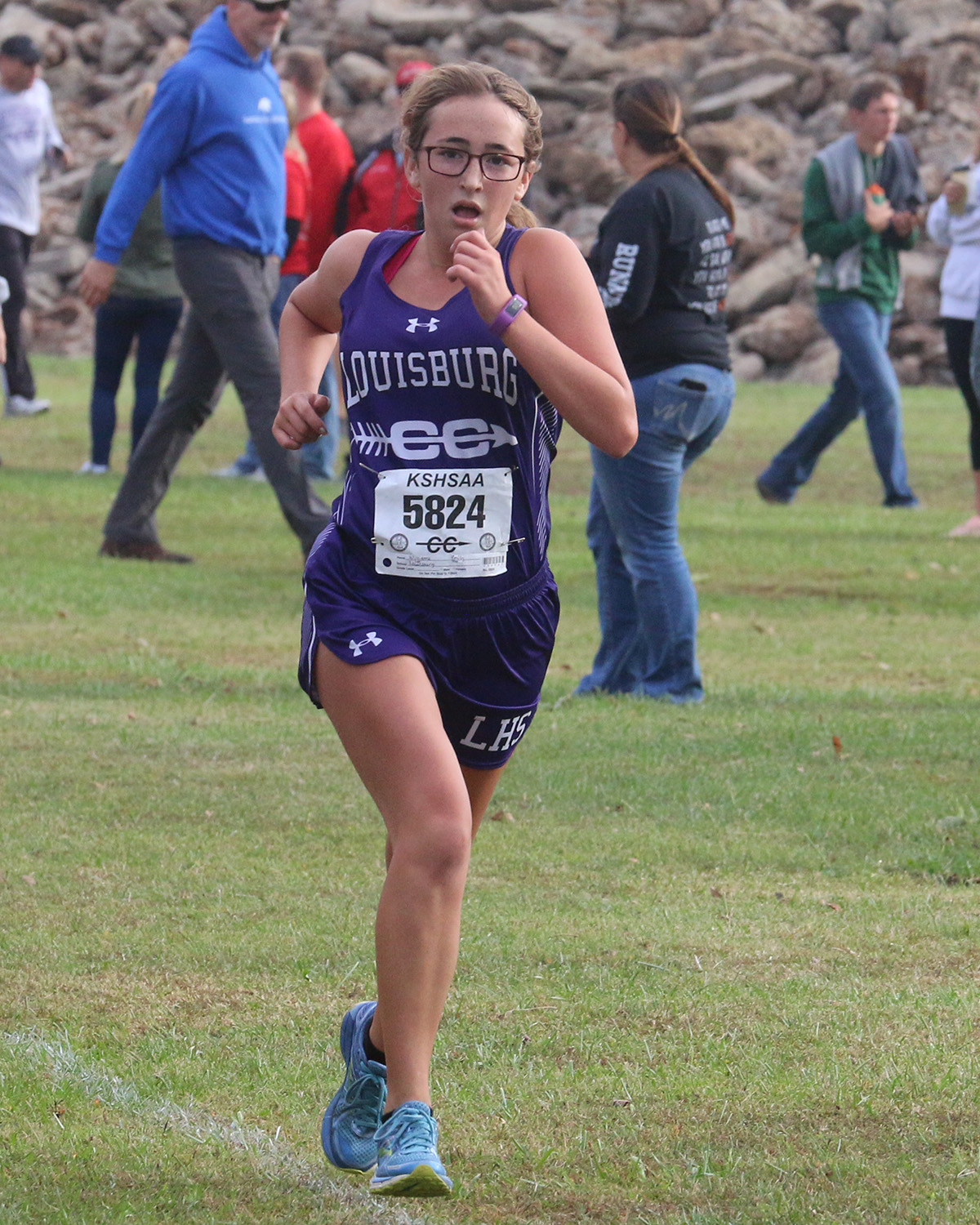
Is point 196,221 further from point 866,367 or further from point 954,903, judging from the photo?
point 954,903

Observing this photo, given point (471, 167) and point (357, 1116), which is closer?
point (357, 1116)

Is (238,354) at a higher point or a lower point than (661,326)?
lower

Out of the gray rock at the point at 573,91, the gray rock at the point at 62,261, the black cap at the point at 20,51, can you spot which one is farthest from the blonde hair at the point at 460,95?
the gray rock at the point at 573,91

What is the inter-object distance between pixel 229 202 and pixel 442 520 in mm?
6778

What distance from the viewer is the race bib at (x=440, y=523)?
138 inches

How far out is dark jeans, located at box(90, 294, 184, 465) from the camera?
13.0 m

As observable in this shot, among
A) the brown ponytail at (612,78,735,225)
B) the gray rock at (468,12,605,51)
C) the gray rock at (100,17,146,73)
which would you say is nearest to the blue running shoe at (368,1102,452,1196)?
the brown ponytail at (612,78,735,225)

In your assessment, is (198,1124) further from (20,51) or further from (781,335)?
(781,335)

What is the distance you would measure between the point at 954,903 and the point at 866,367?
8.15m

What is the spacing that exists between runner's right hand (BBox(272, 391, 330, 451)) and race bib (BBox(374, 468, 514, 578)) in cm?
24

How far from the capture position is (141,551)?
10742 mm

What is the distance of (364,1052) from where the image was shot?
358 centimetres

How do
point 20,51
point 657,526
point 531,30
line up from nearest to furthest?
point 657,526
point 20,51
point 531,30

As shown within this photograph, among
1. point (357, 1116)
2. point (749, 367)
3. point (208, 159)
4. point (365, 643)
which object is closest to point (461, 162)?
point (365, 643)
